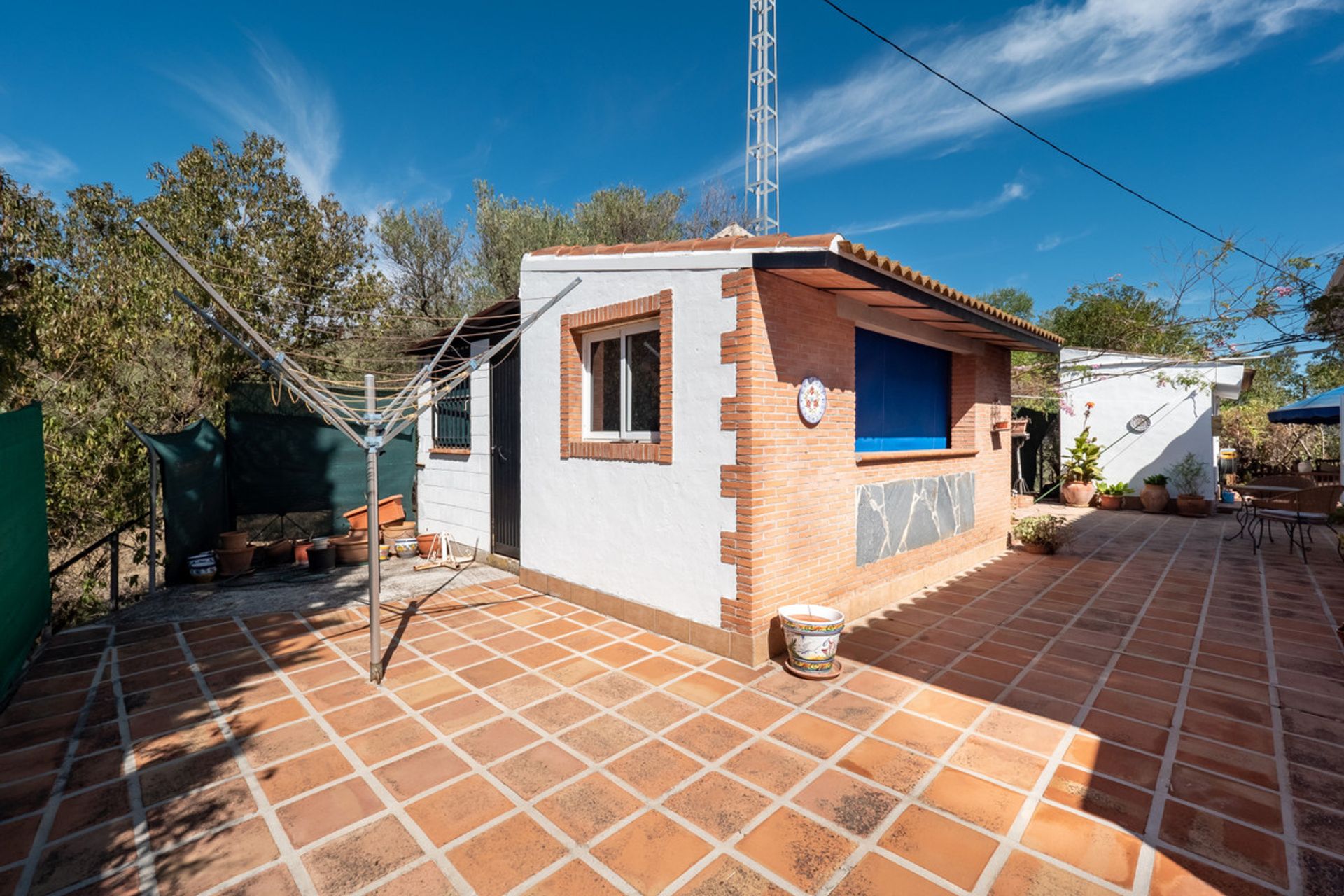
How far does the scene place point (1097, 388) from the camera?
14.0m

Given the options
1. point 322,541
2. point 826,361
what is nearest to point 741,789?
point 826,361

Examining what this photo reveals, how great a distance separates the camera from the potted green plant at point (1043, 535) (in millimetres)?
8180

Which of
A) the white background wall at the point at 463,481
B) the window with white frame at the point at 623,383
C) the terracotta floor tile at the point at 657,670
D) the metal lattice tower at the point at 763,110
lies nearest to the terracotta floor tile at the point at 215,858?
the terracotta floor tile at the point at 657,670

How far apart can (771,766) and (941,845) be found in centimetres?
85

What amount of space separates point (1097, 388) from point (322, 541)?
17.0m

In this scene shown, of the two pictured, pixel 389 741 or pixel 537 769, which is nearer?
pixel 537 769

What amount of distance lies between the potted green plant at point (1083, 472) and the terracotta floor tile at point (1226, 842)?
530 inches

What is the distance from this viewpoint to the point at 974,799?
264cm

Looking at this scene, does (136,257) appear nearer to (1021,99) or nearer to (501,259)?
(501,259)

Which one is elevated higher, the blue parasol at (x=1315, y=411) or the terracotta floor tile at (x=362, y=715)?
the blue parasol at (x=1315, y=411)

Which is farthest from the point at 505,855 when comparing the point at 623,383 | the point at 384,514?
the point at 384,514

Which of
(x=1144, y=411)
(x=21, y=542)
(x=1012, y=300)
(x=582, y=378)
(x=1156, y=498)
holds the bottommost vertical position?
(x=1156, y=498)

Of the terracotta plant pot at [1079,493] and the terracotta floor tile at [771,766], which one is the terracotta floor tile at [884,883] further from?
the terracotta plant pot at [1079,493]

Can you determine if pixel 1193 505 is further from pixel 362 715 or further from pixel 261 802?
pixel 261 802
